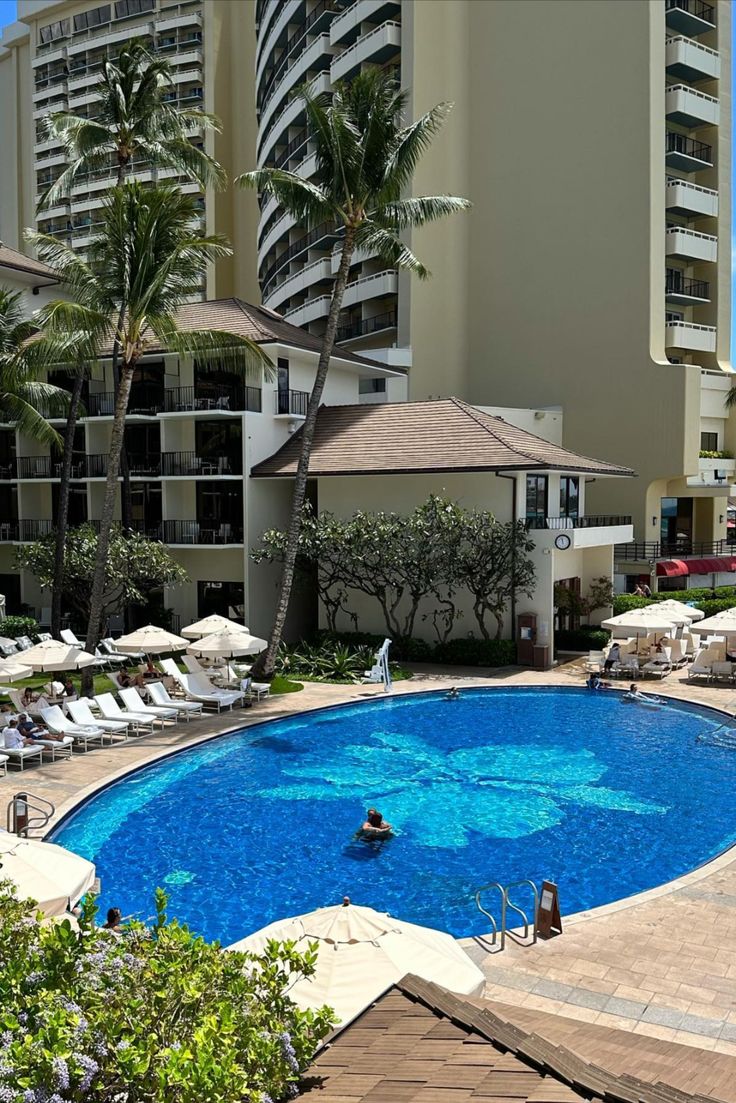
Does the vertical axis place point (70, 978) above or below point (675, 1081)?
above

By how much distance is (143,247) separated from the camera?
21.5m

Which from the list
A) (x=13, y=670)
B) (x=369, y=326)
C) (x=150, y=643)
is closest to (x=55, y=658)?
(x=13, y=670)

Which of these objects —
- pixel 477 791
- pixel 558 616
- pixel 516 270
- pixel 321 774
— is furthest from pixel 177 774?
pixel 516 270

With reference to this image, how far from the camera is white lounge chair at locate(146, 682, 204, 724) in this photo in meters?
22.1

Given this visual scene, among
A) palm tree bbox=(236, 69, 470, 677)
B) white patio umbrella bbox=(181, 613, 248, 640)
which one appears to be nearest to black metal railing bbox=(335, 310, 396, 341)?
palm tree bbox=(236, 69, 470, 677)

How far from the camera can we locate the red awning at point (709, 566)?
42.5 meters

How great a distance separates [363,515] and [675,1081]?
78.2 feet

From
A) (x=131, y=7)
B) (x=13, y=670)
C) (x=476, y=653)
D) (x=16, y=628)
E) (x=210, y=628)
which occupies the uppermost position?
(x=131, y=7)

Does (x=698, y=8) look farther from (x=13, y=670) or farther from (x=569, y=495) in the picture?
(x=13, y=670)

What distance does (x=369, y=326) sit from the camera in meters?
50.2

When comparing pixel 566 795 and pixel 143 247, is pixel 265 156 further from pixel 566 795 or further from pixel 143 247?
pixel 566 795

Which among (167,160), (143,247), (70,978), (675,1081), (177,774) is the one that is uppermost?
(167,160)

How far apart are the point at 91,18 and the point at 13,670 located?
7483 centimetres

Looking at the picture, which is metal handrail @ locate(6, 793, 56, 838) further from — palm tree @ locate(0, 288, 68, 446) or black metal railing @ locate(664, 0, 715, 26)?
black metal railing @ locate(664, 0, 715, 26)
